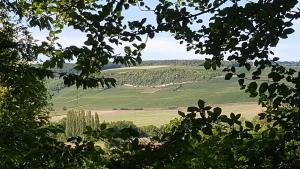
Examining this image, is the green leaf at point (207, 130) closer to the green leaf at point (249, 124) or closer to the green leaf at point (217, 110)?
the green leaf at point (217, 110)

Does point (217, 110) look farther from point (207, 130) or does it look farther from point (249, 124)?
point (249, 124)

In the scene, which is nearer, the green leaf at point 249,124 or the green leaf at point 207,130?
the green leaf at point 207,130

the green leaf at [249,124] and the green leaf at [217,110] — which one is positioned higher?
the green leaf at [217,110]

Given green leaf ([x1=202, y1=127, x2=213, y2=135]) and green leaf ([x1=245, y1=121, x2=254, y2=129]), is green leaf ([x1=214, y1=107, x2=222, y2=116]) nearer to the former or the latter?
green leaf ([x1=202, y1=127, x2=213, y2=135])

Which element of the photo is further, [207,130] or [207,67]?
[207,67]

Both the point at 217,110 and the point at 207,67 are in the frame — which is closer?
the point at 217,110

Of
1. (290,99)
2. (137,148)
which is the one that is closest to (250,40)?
(290,99)

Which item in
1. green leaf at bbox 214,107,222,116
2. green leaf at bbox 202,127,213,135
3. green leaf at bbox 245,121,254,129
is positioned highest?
green leaf at bbox 214,107,222,116

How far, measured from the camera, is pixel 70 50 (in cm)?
468

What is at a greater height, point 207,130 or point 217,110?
point 217,110

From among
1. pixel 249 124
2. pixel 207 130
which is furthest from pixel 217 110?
pixel 249 124

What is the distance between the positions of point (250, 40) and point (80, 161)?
249 centimetres

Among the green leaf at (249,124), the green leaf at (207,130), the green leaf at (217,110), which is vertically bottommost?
the green leaf at (249,124)

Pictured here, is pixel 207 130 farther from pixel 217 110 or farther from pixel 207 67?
pixel 207 67
